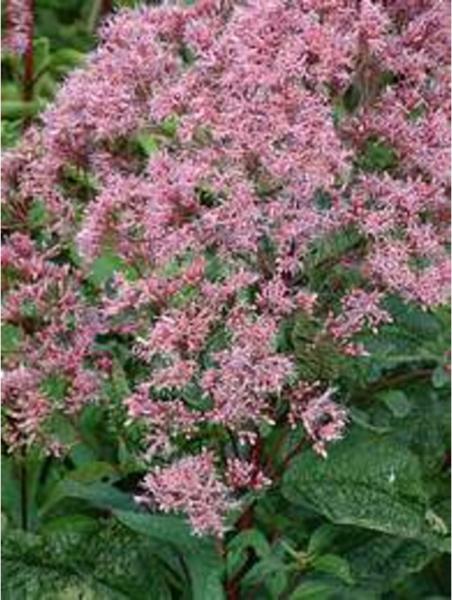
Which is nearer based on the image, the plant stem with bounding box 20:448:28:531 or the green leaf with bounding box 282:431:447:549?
the green leaf with bounding box 282:431:447:549

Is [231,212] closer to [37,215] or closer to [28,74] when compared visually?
[37,215]

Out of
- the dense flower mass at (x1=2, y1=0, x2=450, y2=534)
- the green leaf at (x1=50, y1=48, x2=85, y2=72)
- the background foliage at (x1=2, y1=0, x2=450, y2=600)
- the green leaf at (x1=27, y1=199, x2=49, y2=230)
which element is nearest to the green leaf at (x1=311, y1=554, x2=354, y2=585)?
the background foliage at (x1=2, y1=0, x2=450, y2=600)

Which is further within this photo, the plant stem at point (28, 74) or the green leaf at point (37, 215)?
the plant stem at point (28, 74)

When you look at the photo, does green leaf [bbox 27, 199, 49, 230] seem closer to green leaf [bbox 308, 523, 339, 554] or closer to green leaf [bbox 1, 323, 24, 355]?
green leaf [bbox 1, 323, 24, 355]

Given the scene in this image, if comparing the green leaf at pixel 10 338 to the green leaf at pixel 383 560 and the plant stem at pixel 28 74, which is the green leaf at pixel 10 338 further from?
the plant stem at pixel 28 74

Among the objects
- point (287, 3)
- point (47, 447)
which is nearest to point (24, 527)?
point (47, 447)

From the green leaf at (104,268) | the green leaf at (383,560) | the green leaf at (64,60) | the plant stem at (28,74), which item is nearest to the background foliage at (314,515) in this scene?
the green leaf at (383,560)
